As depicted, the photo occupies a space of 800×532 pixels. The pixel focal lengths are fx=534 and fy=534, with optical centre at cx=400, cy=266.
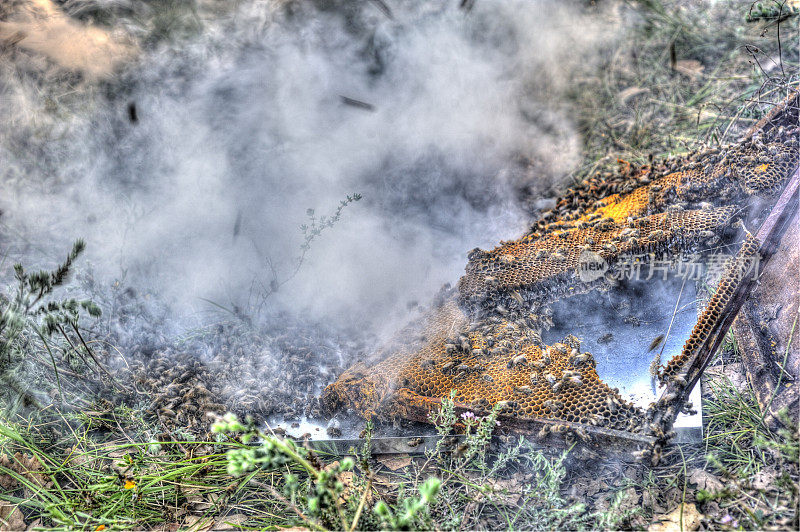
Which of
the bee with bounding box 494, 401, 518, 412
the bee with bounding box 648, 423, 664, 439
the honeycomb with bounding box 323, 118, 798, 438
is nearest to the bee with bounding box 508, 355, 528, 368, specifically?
the honeycomb with bounding box 323, 118, 798, 438

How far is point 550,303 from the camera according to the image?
3.36 meters

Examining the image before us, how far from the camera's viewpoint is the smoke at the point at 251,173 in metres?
4.08

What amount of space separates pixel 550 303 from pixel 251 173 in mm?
2441

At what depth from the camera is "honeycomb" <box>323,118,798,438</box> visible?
9.34 ft

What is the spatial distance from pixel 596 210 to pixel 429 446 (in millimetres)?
2164

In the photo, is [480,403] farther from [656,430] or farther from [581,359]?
[656,430]

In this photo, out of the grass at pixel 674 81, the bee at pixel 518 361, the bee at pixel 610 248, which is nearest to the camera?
the bee at pixel 518 361

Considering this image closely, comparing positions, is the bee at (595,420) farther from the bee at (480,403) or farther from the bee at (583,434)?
the bee at (480,403)

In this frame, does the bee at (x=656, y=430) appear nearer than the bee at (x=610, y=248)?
Yes

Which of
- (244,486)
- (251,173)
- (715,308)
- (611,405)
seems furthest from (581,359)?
(251,173)

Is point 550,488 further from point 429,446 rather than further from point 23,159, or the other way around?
point 23,159

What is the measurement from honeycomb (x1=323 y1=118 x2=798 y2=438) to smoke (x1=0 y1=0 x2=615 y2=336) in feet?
1.89

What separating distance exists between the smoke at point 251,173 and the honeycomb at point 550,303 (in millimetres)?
577

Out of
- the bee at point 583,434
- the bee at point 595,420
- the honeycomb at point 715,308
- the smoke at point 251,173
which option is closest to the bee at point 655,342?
the honeycomb at point 715,308
